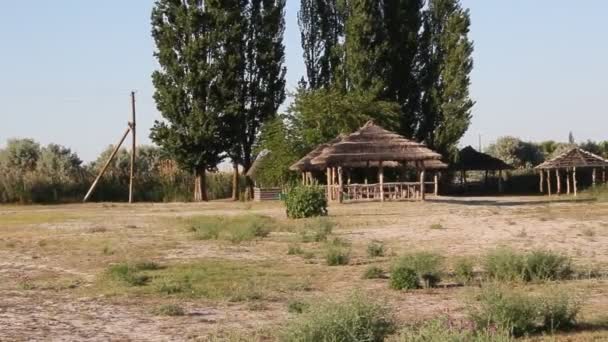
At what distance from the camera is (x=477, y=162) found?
6481cm

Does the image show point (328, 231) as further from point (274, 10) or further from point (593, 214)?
point (274, 10)

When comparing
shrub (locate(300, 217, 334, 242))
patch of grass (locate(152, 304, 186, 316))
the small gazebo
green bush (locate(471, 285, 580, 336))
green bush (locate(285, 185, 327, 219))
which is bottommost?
patch of grass (locate(152, 304, 186, 316))

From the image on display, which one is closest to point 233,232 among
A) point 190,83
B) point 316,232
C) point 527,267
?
point 316,232

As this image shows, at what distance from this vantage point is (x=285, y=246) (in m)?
22.1

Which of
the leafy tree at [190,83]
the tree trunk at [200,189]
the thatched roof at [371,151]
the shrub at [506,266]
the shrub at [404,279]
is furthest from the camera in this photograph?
the tree trunk at [200,189]

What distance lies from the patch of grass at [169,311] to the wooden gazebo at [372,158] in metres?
31.8

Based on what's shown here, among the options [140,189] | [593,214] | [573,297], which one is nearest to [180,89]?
[140,189]

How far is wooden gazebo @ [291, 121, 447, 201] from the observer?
4466 centimetres

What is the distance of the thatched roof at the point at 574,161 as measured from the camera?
5694 cm

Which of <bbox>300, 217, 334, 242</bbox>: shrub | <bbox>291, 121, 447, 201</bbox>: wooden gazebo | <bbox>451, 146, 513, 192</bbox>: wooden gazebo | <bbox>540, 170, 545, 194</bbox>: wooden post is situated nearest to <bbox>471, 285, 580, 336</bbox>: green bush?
<bbox>300, 217, 334, 242</bbox>: shrub

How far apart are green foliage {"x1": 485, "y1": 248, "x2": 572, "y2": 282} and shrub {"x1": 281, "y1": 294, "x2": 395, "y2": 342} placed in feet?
17.7

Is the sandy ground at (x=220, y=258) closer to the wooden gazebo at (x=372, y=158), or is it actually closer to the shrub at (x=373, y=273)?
the shrub at (x=373, y=273)

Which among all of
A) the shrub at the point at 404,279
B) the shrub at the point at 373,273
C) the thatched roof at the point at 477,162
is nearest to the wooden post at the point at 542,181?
the thatched roof at the point at 477,162

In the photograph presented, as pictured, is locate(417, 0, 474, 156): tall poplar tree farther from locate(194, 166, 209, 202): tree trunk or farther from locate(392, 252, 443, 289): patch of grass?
locate(392, 252, 443, 289): patch of grass
